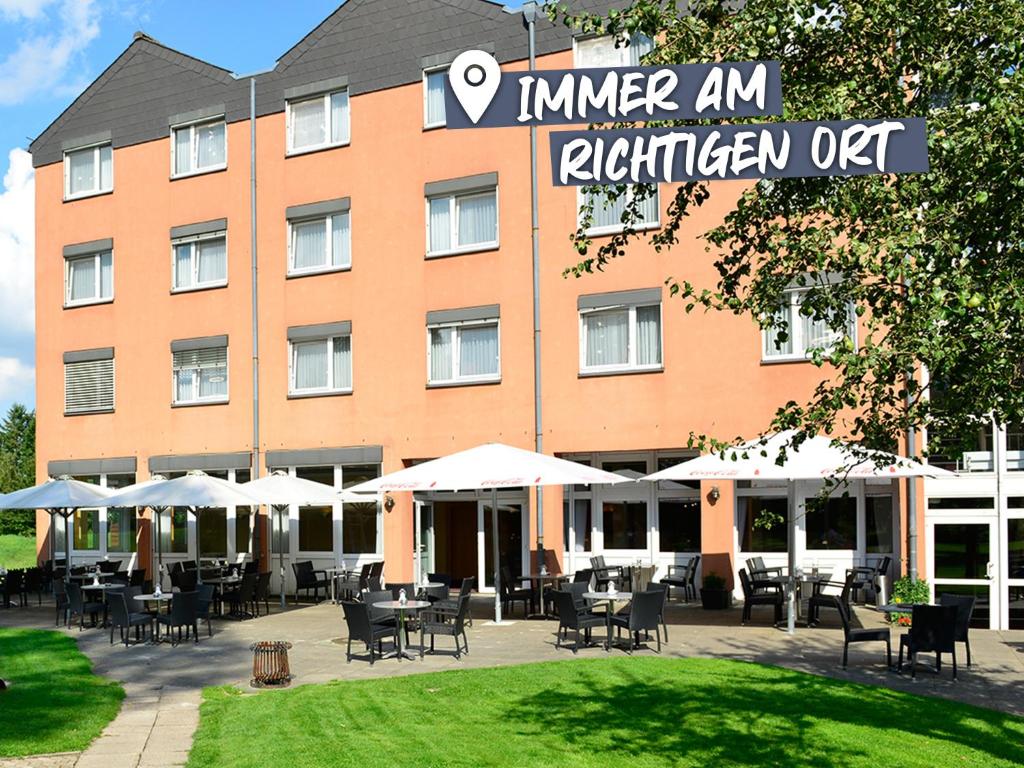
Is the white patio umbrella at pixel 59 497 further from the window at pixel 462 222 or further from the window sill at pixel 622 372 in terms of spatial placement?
the window sill at pixel 622 372

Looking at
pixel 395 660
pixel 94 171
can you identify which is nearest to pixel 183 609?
pixel 395 660

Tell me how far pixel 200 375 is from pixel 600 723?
1763 cm

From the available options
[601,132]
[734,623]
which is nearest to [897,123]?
[601,132]

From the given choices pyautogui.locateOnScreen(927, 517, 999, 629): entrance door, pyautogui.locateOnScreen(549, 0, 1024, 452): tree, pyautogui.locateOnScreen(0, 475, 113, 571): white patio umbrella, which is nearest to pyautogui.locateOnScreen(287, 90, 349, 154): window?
pyautogui.locateOnScreen(0, 475, 113, 571): white patio umbrella

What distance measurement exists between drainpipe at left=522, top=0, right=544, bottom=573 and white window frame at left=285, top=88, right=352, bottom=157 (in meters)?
4.60

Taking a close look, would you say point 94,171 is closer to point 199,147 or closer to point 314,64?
point 199,147

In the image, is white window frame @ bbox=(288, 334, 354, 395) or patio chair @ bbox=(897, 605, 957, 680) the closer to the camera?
patio chair @ bbox=(897, 605, 957, 680)

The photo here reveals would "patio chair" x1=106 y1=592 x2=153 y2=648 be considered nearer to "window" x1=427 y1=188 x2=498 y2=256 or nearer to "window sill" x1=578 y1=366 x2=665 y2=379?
"window sill" x1=578 y1=366 x2=665 y2=379

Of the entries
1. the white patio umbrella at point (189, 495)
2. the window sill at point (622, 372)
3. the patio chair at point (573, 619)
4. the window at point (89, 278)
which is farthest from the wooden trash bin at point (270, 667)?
the window at point (89, 278)

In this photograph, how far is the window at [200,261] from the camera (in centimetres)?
2584

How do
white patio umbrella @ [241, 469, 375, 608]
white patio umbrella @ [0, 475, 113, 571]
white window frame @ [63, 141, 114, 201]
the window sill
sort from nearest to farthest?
white patio umbrella @ [241, 469, 375, 608], the window sill, white patio umbrella @ [0, 475, 113, 571], white window frame @ [63, 141, 114, 201]

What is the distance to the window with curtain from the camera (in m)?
24.1

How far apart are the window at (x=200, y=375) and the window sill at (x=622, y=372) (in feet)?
29.8

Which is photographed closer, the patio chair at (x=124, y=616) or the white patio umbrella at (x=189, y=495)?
the patio chair at (x=124, y=616)
